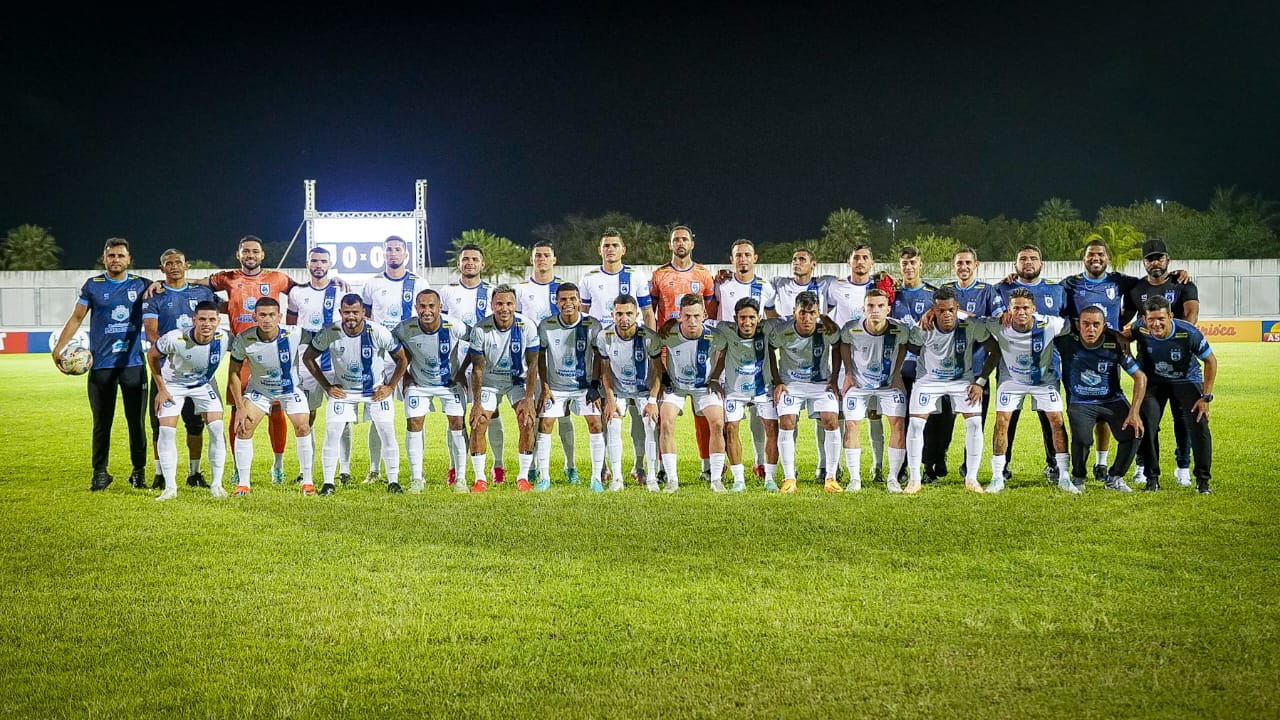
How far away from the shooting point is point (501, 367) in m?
8.62

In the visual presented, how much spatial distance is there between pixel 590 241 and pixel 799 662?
68615mm

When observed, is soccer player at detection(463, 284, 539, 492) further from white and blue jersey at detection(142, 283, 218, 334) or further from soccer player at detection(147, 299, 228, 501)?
white and blue jersey at detection(142, 283, 218, 334)

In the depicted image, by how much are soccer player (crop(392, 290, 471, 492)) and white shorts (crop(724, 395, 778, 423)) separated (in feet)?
6.94

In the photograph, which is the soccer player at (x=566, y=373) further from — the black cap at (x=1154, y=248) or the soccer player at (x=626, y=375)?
the black cap at (x=1154, y=248)

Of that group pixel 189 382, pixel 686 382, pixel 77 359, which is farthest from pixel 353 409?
pixel 686 382

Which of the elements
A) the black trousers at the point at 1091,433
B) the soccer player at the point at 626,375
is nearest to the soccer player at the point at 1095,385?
the black trousers at the point at 1091,433

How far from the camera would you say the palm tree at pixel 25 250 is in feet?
194

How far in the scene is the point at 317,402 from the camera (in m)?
8.98

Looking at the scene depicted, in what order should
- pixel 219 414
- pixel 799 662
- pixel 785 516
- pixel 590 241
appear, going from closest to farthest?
pixel 799 662
pixel 785 516
pixel 219 414
pixel 590 241

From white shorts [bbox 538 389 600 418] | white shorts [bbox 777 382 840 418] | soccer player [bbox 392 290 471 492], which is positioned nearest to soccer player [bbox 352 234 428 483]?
soccer player [bbox 392 290 471 492]

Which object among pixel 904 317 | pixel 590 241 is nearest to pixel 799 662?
pixel 904 317

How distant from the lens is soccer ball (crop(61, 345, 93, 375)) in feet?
28.3

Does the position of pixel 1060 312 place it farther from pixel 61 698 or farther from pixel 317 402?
pixel 61 698

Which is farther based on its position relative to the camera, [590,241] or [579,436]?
[590,241]
